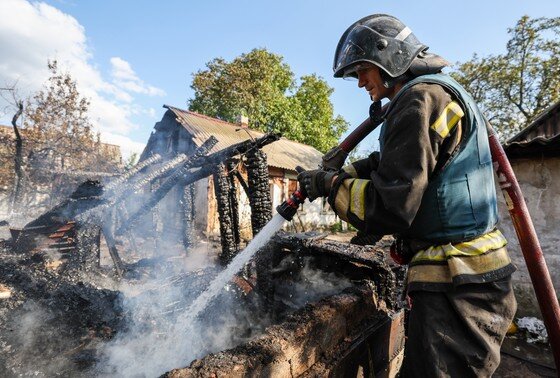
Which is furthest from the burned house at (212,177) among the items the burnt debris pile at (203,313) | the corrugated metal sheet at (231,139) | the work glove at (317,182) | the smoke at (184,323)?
the work glove at (317,182)

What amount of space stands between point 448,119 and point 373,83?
0.67m

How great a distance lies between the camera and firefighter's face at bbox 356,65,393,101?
1930mm

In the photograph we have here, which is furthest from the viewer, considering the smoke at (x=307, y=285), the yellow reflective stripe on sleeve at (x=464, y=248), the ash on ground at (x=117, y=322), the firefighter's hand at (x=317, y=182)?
the smoke at (x=307, y=285)

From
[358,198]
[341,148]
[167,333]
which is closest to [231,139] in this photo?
[167,333]

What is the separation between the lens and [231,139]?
16.9 meters

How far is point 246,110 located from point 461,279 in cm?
2664

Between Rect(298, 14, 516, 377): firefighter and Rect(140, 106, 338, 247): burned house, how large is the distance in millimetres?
8731

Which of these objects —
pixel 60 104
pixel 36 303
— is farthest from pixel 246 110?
pixel 36 303

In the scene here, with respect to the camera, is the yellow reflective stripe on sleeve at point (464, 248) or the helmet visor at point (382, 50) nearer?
the yellow reflective stripe on sleeve at point (464, 248)

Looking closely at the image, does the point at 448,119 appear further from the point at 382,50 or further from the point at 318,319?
the point at 318,319

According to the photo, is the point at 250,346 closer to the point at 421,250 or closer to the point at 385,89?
the point at 421,250

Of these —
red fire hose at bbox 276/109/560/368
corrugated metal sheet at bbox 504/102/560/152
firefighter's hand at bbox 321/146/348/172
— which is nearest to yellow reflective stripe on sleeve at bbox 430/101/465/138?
red fire hose at bbox 276/109/560/368

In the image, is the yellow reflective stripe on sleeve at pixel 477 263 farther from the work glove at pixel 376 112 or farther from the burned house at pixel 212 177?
the burned house at pixel 212 177

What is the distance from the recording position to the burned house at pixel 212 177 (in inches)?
536
